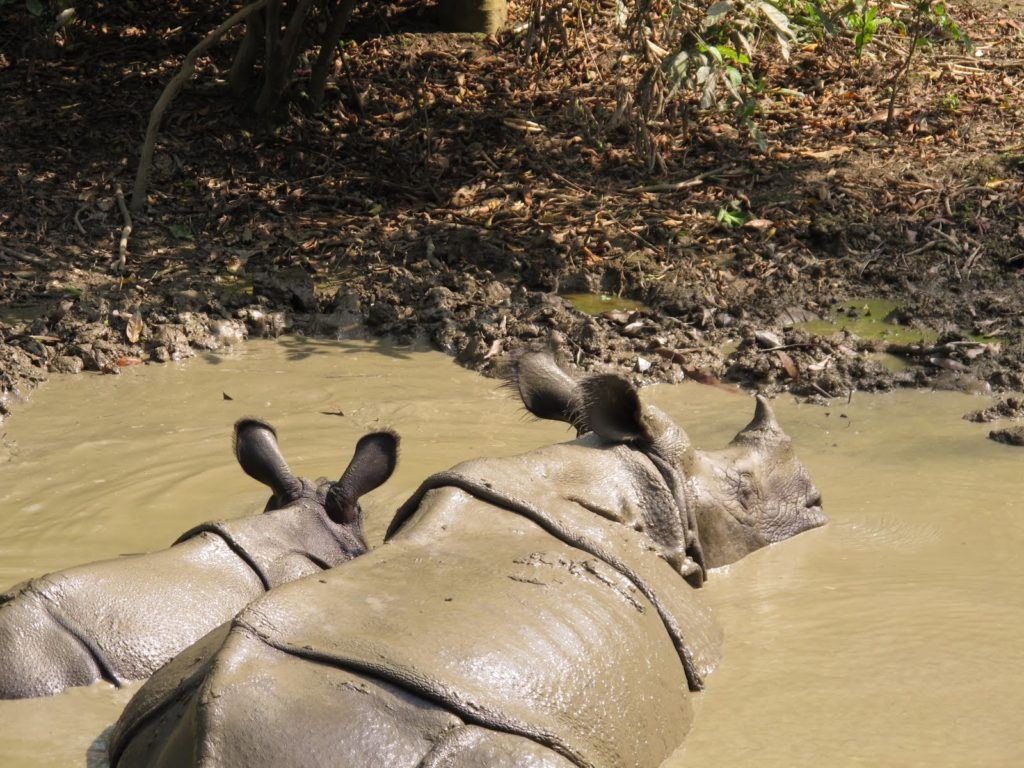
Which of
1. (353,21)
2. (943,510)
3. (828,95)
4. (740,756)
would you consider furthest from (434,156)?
(740,756)

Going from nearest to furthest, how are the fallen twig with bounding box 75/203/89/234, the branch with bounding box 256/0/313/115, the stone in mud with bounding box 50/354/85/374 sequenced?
the stone in mud with bounding box 50/354/85/374 → the fallen twig with bounding box 75/203/89/234 → the branch with bounding box 256/0/313/115

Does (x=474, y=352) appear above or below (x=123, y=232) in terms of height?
below

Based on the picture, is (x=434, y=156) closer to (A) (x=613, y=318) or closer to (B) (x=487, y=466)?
(A) (x=613, y=318)

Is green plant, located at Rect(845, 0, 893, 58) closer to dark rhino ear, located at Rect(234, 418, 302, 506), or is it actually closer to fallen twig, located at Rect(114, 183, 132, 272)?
fallen twig, located at Rect(114, 183, 132, 272)

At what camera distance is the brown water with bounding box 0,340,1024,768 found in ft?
13.4

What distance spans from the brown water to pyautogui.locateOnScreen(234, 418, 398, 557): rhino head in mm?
699

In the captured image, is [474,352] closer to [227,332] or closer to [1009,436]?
[227,332]

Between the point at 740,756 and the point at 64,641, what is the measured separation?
218 cm

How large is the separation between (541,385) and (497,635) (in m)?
1.65

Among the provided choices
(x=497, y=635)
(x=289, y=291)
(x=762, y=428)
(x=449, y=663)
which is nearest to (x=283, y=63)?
(x=289, y=291)

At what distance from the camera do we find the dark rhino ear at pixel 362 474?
5.30 m

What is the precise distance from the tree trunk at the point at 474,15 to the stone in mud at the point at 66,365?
21.6 feet

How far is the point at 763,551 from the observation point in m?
5.48

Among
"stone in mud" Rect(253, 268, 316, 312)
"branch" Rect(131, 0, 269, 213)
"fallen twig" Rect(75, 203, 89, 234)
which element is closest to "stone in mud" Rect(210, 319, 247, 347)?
"stone in mud" Rect(253, 268, 316, 312)
